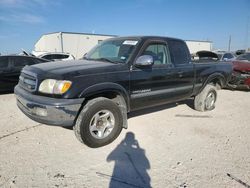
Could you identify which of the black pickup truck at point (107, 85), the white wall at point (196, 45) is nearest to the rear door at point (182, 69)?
the black pickup truck at point (107, 85)

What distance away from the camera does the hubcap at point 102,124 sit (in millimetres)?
3563

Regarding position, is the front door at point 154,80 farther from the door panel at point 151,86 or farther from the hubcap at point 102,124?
the hubcap at point 102,124

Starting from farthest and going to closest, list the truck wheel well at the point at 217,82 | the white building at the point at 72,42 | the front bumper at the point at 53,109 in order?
the white building at the point at 72,42 → the truck wheel well at the point at 217,82 → the front bumper at the point at 53,109

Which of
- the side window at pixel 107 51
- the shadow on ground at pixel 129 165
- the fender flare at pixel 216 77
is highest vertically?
the side window at pixel 107 51

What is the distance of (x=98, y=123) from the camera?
3.67 meters

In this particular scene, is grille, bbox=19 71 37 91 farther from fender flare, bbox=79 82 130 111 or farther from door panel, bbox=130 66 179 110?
door panel, bbox=130 66 179 110

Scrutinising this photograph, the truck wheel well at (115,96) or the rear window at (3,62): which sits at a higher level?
the rear window at (3,62)

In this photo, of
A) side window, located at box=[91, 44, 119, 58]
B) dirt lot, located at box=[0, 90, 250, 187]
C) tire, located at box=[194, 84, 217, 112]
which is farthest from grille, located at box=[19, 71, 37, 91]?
tire, located at box=[194, 84, 217, 112]

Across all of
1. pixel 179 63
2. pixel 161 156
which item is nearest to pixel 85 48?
pixel 179 63

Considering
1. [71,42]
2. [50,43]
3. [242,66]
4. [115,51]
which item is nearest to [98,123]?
[115,51]

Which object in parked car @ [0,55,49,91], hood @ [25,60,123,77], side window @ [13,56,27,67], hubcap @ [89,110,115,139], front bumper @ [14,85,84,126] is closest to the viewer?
front bumper @ [14,85,84,126]

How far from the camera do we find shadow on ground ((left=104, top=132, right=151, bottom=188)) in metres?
2.71

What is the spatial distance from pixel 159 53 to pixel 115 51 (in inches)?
38.3

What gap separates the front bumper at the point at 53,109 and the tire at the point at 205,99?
12.3 ft
